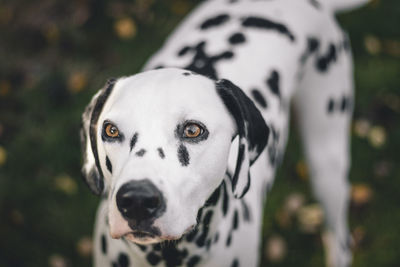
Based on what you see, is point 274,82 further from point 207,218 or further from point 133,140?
point 133,140

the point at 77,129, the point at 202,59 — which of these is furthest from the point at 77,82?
the point at 202,59

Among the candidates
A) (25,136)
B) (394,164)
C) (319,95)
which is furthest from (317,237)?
(25,136)

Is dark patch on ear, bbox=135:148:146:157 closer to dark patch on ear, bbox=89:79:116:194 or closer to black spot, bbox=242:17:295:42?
dark patch on ear, bbox=89:79:116:194

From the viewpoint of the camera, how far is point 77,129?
13.5 ft

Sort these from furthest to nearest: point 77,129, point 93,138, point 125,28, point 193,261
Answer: point 125,28 < point 77,129 < point 193,261 < point 93,138

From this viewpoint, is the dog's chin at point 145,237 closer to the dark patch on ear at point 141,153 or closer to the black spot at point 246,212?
the dark patch on ear at point 141,153

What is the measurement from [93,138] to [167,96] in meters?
0.42

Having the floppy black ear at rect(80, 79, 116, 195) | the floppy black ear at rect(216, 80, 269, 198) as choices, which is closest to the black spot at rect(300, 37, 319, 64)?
the floppy black ear at rect(216, 80, 269, 198)

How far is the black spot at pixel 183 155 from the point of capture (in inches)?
64.2

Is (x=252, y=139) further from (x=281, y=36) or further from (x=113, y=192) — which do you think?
(x=281, y=36)

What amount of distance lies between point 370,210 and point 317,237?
503 mm

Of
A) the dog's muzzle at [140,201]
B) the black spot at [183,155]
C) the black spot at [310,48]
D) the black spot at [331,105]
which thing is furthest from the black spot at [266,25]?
the dog's muzzle at [140,201]

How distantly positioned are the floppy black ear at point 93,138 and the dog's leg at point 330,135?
137 cm

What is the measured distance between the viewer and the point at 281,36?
2.61 metres
